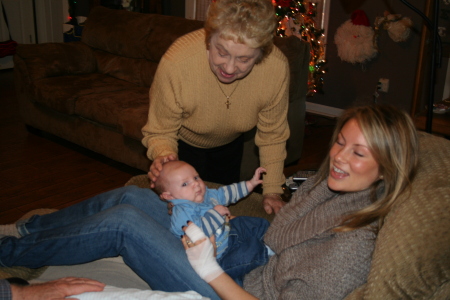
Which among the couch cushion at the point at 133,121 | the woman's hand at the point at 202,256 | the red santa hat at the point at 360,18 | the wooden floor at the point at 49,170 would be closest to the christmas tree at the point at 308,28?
the red santa hat at the point at 360,18

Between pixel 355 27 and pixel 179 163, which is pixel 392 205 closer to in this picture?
pixel 179 163

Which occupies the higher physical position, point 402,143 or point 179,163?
point 402,143

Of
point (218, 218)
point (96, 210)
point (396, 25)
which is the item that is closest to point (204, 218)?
point (218, 218)

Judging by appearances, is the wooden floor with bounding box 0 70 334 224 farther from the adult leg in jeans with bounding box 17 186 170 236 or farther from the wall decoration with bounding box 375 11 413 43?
the wall decoration with bounding box 375 11 413 43

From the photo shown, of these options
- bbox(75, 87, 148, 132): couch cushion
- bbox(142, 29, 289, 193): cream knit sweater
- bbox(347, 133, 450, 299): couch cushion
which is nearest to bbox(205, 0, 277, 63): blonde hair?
bbox(142, 29, 289, 193): cream knit sweater

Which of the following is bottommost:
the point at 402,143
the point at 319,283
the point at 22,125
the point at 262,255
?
the point at 22,125

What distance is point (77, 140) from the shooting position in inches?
148

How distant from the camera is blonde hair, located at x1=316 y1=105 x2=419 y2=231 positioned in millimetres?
1247

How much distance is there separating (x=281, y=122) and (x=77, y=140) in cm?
235

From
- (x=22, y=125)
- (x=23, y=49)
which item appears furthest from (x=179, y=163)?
(x=22, y=125)

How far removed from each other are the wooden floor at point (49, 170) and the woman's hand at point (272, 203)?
1.19ft

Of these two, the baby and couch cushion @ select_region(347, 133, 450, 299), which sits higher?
couch cushion @ select_region(347, 133, 450, 299)

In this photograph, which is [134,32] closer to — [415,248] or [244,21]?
[244,21]

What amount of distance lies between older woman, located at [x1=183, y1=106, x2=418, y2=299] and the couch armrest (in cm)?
315
